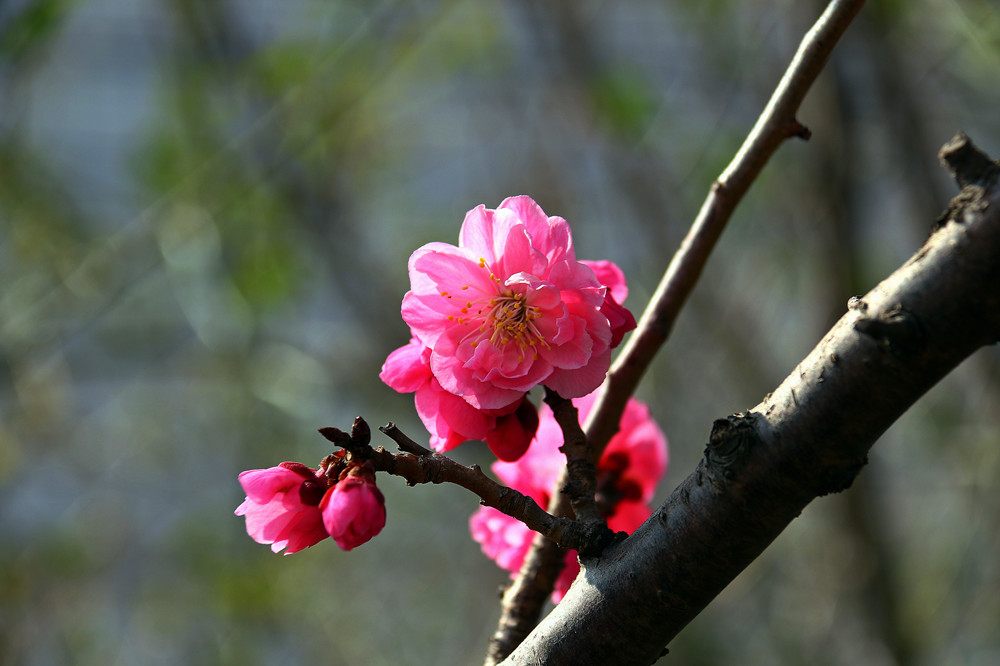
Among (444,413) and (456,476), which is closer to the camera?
(456,476)

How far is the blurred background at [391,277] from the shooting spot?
3031 mm

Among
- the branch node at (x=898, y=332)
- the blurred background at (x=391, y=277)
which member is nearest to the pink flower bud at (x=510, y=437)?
the branch node at (x=898, y=332)

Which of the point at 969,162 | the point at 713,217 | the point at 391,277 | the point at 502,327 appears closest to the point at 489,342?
the point at 502,327

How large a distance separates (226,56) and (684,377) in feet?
8.28

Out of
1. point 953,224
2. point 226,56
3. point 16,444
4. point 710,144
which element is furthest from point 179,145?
point 953,224

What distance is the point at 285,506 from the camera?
768 mm

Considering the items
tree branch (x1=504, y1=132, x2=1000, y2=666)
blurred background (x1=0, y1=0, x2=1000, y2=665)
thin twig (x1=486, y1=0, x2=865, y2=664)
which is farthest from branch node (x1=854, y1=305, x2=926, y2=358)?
blurred background (x1=0, y1=0, x2=1000, y2=665)

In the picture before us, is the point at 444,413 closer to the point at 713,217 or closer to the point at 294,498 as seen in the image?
the point at 294,498

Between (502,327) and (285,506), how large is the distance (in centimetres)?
28

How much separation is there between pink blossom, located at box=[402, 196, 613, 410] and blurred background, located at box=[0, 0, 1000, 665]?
1995 millimetres

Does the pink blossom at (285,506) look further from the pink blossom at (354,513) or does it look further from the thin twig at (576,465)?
the thin twig at (576,465)

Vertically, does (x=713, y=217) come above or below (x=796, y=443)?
above

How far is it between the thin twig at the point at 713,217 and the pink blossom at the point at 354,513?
0.98 ft

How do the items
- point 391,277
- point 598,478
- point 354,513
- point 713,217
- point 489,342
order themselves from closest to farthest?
point 354,513, point 489,342, point 713,217, point 598,478, point 391,277
